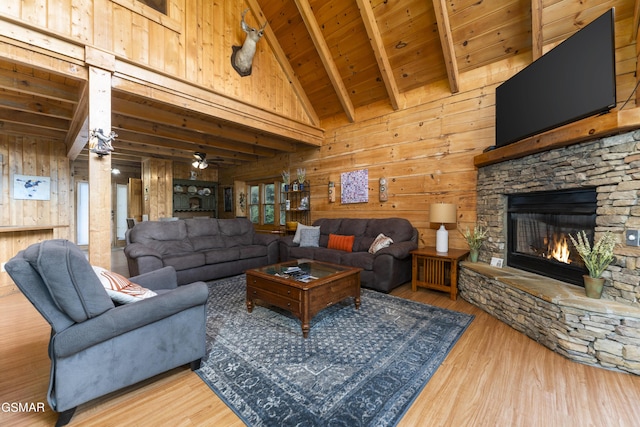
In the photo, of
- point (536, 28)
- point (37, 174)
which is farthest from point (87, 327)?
point (37, 174)

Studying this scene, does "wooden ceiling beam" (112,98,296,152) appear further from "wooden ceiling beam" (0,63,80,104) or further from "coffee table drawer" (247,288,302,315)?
"coffee table drawer" (247,288,302,315)

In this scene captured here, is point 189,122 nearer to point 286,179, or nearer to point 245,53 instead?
point 245,53

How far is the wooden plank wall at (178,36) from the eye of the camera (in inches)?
100

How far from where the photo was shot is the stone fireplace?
190 centimetres

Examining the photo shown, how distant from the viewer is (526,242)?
9.77ft

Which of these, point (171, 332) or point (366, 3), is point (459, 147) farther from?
point (171, 332)

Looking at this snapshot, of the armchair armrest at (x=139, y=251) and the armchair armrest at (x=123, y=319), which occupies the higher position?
the armchair armrest at (x=139, y=251)

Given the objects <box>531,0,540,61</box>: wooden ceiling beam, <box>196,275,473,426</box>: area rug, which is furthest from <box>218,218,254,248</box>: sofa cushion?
<box>531,0,540,61</box>: wooden ceiling beam

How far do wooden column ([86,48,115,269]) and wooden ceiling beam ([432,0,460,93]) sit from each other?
11.8 feet

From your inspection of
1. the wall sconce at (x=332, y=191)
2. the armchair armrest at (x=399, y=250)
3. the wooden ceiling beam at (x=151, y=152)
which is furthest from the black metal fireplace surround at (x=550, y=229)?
the wooden ceiling beam at (x=151, y=152)

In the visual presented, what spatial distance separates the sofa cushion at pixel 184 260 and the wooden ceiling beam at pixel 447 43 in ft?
14.2

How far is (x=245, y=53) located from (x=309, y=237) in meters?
3.04

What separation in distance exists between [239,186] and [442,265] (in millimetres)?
5871

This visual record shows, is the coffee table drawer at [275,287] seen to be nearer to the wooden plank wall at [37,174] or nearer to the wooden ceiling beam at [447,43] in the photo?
the wooden ceiling beam at [447,43]
